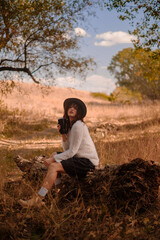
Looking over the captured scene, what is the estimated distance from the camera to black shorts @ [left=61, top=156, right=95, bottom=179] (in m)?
4.72

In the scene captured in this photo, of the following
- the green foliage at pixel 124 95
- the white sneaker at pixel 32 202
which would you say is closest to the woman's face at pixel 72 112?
the white sneaker at pixel 32 202

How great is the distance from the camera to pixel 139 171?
4.58m

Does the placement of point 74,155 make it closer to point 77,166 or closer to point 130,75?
point 77,166

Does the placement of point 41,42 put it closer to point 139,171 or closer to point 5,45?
point 5,45

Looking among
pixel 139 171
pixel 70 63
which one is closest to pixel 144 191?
pixel 139 171

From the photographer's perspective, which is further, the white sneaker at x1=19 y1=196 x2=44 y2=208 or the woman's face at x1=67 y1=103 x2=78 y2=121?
the woman's face at x1=67 y1=103 x2=78 y2=121

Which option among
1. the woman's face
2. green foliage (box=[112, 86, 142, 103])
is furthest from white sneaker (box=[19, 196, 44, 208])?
green foliage (box=[112, 86, 142, 103])

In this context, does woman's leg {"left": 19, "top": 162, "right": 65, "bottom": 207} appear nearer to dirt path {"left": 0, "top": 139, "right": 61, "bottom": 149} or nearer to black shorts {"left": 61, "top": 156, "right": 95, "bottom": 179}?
black shorts {"left": 61, "top": 156, "right": 95, "bottom": 179}

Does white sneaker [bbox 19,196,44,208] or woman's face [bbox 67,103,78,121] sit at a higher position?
woman's face [bbox 67,103,78,121]

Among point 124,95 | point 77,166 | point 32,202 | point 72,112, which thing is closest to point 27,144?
point 72,112

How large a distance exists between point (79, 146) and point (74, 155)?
182 mm

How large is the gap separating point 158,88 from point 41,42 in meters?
22.7

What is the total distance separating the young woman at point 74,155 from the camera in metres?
4.66

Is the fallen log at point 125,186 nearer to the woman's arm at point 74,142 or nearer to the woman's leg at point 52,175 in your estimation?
the woman's leg at point 52,175
